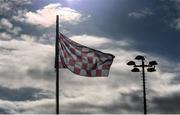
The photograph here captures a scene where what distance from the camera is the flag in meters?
29.2

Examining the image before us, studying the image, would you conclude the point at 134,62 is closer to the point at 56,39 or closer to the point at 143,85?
the point at 143,85

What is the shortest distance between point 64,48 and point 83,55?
1129 mm

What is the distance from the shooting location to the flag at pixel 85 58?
29.2 meters

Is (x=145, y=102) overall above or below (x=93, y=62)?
below

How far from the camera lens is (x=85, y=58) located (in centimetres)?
2936

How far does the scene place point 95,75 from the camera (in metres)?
29.1

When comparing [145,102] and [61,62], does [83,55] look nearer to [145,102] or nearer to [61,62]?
[61,62]

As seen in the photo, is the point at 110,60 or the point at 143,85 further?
the point at 143,85

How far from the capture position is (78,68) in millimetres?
29078

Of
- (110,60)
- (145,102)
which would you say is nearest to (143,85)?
(145,102)

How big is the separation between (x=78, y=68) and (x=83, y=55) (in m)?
0.83

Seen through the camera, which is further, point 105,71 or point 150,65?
point 150,65

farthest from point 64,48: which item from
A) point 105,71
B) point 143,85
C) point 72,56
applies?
point 143,85

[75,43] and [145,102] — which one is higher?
[75,43]
